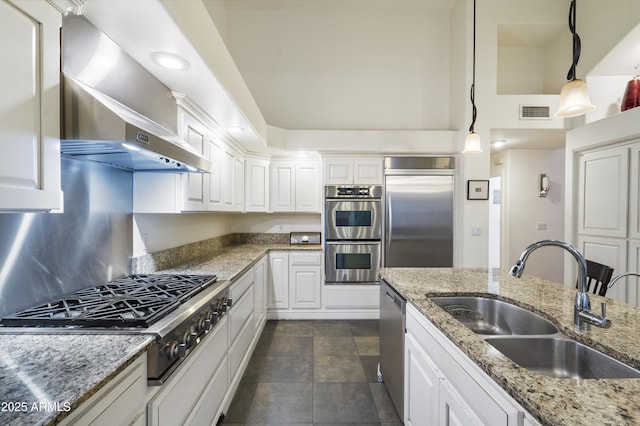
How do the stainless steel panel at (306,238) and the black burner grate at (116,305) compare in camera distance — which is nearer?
the black burner grate at (116,305)

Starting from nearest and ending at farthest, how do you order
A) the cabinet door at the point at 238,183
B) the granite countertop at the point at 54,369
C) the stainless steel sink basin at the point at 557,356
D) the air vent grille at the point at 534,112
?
the granite countertop at the point at 54,369 < the stainless steel sink basin at the point at 557,356 < the cabinet door at the point at 238,183 < the air vent grille at the point at 534,112

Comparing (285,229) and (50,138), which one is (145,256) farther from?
(285,229)

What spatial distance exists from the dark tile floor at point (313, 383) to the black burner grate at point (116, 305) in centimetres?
103

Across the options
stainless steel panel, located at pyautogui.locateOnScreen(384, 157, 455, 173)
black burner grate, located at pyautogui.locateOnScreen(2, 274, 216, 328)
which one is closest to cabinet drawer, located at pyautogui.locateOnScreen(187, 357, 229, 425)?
black burner grate, located at pyautogui.locateOnScreen(2, 274, 216, 328)

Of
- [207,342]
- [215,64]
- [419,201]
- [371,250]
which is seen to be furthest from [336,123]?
[207,342]

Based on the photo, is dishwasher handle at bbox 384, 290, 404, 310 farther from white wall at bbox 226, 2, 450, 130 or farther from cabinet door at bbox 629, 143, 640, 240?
white wall at bbox 226, 2, 450, 130

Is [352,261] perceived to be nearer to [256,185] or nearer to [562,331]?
[256,185]

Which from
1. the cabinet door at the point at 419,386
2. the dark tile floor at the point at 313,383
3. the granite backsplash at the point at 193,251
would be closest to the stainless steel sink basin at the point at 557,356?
the cabinet door at the point at 419,386

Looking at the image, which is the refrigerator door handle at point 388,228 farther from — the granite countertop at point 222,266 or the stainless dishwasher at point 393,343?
the granite countertop at point 222,266

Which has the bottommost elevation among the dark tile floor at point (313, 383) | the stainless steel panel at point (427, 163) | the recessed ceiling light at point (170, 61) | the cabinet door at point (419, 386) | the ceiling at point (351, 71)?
the dark tile floor at point (313, 383)

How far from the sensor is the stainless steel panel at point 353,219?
354 centimetres

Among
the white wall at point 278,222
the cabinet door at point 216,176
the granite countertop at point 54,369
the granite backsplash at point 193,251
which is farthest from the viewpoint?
the white wall at point 278,222

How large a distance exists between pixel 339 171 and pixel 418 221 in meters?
1.22

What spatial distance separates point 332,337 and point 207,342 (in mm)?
1852
